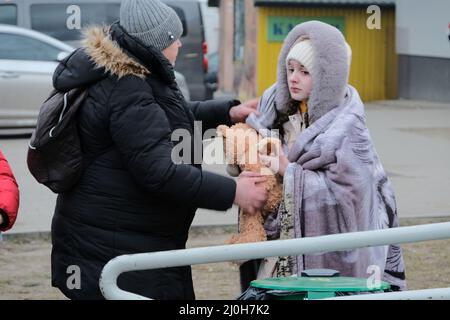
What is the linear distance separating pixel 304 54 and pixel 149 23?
2.37ft

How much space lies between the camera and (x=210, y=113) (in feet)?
15.8

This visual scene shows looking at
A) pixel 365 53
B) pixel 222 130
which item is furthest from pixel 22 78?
pixel 222 130

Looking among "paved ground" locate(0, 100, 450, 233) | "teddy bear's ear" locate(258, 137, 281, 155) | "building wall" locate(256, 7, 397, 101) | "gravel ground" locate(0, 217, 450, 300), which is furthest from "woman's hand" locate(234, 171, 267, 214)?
"building wall" locate(256, 7, 397, 101)

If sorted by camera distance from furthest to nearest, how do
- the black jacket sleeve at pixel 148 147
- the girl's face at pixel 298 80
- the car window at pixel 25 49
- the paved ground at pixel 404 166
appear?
1. the car window at pixel 25 49
2. the paved ground at pixel 404 166
3. the girl's face at pixel 298 80
4. the black jacket sleeve at pixel 148 147

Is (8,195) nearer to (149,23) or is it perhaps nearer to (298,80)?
(149,23)

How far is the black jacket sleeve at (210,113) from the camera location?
4.79 meters

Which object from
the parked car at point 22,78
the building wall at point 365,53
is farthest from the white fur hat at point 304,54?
the building wall at point 365,53

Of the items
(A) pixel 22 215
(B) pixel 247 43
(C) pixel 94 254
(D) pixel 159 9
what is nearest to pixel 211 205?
(C) pixel 94 254

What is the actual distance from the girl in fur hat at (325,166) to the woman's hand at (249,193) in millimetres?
219

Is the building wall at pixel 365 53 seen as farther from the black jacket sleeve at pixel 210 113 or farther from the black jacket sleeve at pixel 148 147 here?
the black jacket sleeve at pixel 148 147

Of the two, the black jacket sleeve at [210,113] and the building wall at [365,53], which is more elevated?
the black jacket sleeve at [210,113]

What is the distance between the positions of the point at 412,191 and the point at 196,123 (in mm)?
7019
